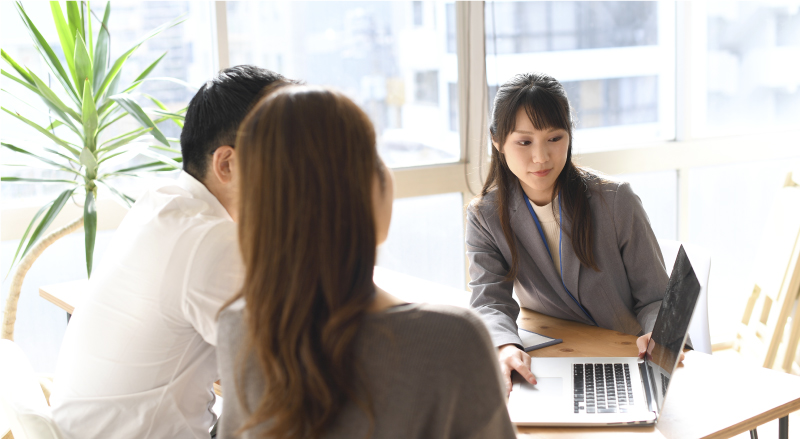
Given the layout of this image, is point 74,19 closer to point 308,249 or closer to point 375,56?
point 375,56

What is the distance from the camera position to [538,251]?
1812 millimetres

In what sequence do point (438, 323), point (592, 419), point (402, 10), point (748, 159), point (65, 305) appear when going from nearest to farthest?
point (438, 323) < point (592, 419) < point (65, 305) < point (402, 10) < point (748, 159)

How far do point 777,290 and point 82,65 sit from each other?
2.87 m

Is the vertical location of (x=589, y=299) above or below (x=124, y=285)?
below

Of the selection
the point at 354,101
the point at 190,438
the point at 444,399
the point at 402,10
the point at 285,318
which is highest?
the point at 402,10

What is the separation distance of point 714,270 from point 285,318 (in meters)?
3.50

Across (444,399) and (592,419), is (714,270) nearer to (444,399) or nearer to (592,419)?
(592,419)

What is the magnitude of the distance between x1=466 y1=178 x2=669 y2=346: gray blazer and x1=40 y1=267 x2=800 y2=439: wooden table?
0.11 metres

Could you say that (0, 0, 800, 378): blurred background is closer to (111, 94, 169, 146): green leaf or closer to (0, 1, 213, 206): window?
(0, 1, 213, 206): window

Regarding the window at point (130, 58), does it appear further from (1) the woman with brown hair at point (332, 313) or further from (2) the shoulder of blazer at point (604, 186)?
(1) the woman with brown hair at point (332, 313)

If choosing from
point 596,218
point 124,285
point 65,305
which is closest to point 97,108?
point 65,305

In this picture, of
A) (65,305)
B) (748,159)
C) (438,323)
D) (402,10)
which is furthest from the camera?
(748,159)

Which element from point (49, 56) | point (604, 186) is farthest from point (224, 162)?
point (49, 56)

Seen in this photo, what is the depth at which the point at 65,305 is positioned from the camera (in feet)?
6.72
